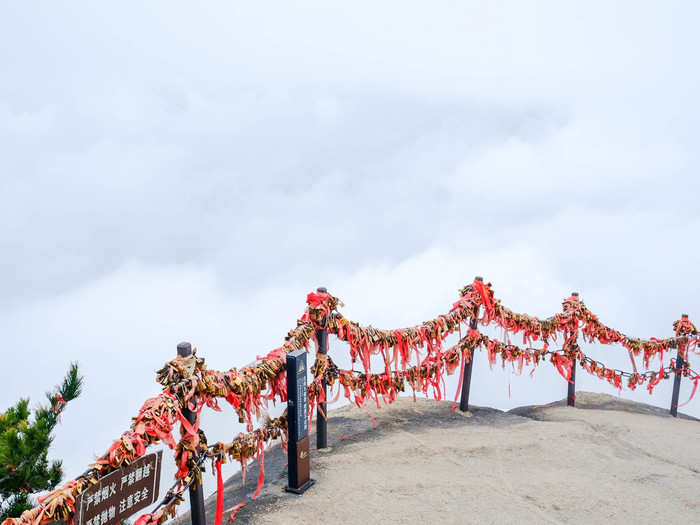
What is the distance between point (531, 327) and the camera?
9.05 m

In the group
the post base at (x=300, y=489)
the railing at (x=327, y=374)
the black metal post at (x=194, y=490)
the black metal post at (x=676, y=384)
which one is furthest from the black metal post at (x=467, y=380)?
the black metal post at (x=194, y=490)

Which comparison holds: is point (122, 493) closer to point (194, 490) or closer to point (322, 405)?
point (194, 490)

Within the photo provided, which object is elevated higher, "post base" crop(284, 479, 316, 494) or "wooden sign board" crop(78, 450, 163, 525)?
"wooden sign board" crop(78, 450, 163, 525)

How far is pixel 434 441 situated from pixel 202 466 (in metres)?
3.53

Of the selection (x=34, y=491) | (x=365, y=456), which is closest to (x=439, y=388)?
(x=365, y=456)

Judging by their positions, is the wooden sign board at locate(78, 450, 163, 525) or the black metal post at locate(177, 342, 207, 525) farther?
the black metal post at locate(177, 342, 207, 525)

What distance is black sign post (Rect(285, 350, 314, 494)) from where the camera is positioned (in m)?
5.82

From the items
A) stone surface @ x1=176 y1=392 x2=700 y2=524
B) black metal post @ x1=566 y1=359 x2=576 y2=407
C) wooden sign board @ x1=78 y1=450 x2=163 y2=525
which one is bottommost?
stone surface @ x1=176 y1=392 x2=700 y2=524

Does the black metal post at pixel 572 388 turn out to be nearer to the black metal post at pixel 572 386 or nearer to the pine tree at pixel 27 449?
the black metal post at pixel 572 386

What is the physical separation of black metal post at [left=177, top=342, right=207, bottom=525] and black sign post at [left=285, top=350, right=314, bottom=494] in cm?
108

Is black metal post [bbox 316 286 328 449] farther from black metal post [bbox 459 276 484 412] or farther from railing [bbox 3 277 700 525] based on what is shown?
black metal post [bbox 459 276 484 412]

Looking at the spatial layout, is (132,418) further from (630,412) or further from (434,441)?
(630,412)

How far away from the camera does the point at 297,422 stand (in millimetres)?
5930

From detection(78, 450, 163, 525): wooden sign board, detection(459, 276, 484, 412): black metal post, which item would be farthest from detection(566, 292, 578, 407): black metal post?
detection(78, 450, 163, 525): wooden sign board
